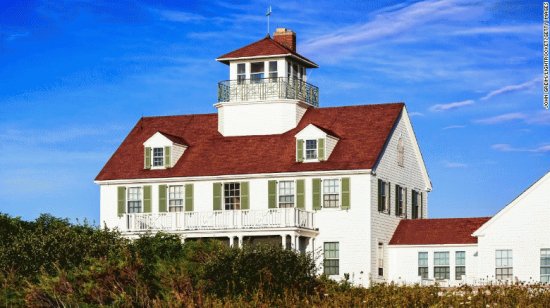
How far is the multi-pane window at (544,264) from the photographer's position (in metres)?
46.7

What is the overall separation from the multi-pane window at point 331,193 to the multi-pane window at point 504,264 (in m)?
7.37

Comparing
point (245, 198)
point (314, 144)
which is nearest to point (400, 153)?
point (314, 144)

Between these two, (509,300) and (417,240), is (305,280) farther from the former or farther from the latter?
(417,240)

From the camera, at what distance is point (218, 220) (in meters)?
51.0

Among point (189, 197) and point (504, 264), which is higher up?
point (189, 197)

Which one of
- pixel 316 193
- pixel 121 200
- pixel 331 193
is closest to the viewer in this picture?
pixel 331 193

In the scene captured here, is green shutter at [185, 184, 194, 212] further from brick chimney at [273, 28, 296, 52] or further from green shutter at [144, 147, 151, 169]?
brick chimney at [273, 28, 296, 52]

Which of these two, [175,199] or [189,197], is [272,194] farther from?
[175,199]

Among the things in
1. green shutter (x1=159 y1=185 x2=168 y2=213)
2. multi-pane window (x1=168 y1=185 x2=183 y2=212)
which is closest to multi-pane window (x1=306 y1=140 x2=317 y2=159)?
multi-pane window (x1=168 y1=185 x2=183 y2=212)

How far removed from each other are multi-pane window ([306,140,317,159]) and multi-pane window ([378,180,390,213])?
3116 millimetres

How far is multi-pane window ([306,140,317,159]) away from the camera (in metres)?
51.5

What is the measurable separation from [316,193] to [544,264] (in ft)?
33.6

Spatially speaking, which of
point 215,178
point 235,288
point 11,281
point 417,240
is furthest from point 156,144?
point 235,288

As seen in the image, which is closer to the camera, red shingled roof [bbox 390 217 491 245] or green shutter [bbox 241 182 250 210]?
red shingled roof [bbox 390 217 491 245]
